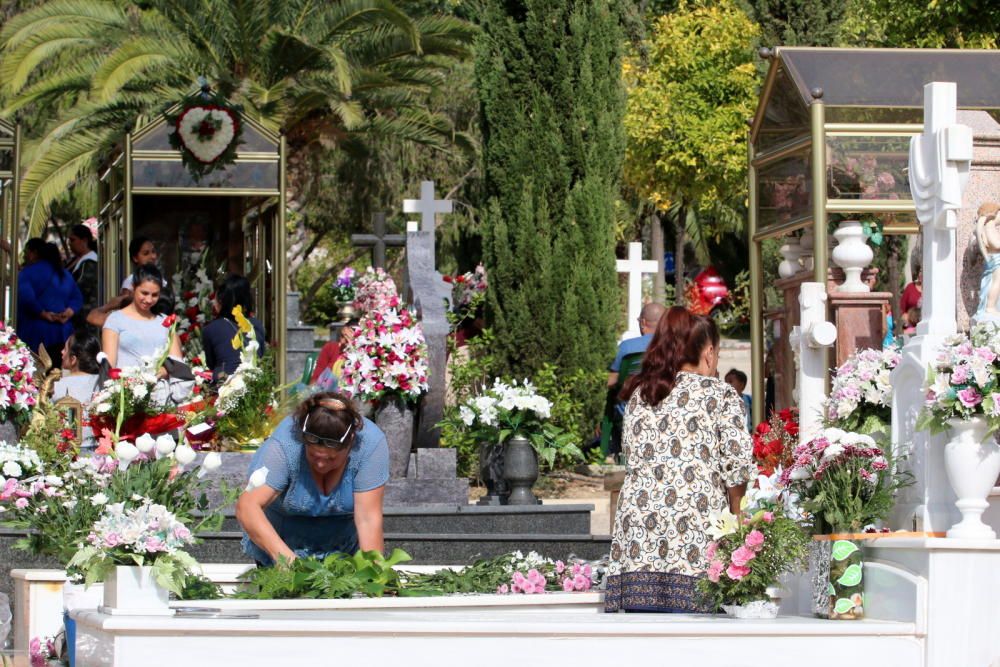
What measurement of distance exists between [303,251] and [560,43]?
19.2 m

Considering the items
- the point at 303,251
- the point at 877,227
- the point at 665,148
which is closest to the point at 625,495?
the point at 877,227

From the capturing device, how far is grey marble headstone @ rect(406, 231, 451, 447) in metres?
11.4

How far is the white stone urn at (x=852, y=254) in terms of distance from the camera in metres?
10.2

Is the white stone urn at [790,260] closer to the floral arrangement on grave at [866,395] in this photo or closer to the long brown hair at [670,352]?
the floral arrangement on grave at [866,395]

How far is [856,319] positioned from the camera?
407 inches

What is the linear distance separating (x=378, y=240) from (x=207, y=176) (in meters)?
2.36

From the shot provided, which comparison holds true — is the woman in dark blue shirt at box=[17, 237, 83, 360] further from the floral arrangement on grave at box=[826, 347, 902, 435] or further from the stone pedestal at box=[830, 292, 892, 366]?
the floral arrangement on grave at box=[826, 347, 902, 435]

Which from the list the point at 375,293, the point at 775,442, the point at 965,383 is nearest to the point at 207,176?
the point at 375,293

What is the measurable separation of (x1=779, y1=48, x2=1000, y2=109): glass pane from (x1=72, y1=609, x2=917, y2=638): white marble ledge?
20.1 feet

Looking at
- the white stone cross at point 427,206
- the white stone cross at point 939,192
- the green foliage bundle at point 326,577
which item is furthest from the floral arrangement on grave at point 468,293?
the white stone cross at point 939,192

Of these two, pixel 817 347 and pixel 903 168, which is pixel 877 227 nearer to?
pixel 903 168

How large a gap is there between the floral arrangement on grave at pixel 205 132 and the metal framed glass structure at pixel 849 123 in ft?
14.6

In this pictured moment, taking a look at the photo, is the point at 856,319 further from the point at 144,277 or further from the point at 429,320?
the point at 144,277

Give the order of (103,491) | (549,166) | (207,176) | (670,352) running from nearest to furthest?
1. (103,491)
2. (670,352)
3. (207,176)
4. (549,166)
